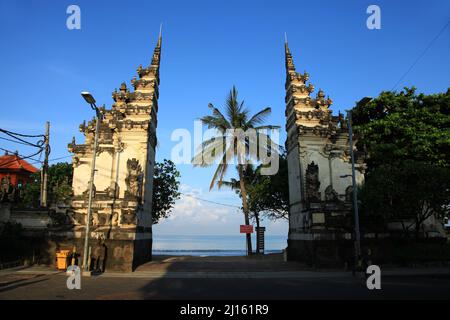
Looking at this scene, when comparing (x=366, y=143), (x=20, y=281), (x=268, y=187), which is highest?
(x=366, y=143)

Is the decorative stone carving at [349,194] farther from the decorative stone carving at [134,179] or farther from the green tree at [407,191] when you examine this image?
the decorative stone carving at [134,179]

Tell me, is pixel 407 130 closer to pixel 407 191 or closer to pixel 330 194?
pixel 407 191

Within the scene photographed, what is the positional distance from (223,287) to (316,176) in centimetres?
1143

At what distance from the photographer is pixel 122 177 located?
22531mm

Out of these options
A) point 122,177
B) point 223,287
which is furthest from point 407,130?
point 122,177

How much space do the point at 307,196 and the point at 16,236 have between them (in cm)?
1841

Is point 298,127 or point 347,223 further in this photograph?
point 298,127

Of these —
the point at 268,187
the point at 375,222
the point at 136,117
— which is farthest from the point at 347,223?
the point at 136,117

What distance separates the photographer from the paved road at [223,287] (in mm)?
11680

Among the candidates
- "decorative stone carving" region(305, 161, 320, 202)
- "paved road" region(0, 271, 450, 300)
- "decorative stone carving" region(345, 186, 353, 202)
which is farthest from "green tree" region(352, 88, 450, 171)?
"paved road" region(0, 271, 450, 300)

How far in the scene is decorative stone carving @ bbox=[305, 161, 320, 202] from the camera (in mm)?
22234

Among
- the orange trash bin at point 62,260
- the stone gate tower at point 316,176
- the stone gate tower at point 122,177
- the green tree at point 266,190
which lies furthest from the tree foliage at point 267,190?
the orange trash bin at point 62,260
